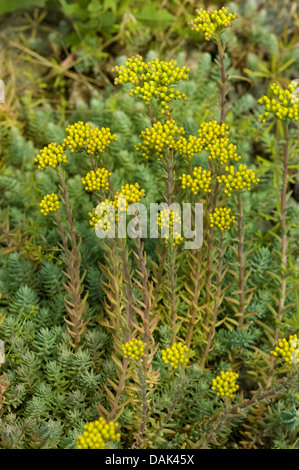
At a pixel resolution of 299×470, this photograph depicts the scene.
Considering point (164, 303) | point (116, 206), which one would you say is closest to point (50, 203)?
point (116, 206)

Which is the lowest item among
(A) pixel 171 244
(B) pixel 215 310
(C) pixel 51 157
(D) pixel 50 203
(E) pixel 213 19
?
(B) pixel 215 310

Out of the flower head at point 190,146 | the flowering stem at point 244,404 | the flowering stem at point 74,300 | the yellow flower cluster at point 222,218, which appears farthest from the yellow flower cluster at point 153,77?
the flowering stem at point 244,404

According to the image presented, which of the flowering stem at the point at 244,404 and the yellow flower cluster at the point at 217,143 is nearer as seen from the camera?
the flowering stem at the point at 244,404

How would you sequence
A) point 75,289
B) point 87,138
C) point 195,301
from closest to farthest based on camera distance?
point 87,138, point 75,289, point 195,301

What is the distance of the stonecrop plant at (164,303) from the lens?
1.45 meters

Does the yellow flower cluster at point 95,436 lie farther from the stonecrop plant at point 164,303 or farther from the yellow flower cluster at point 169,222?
the yellow flower cluster at point 169,222

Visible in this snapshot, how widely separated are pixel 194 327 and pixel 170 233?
0.65m

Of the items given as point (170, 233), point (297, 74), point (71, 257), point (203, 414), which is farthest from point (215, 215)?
point (297, 74)

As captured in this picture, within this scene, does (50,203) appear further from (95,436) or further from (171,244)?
(95,436)

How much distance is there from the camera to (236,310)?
75.5 inches

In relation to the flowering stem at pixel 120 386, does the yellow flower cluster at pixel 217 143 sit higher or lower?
higher

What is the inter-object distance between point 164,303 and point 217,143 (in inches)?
24.1

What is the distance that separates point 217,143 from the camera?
1.53 meters
